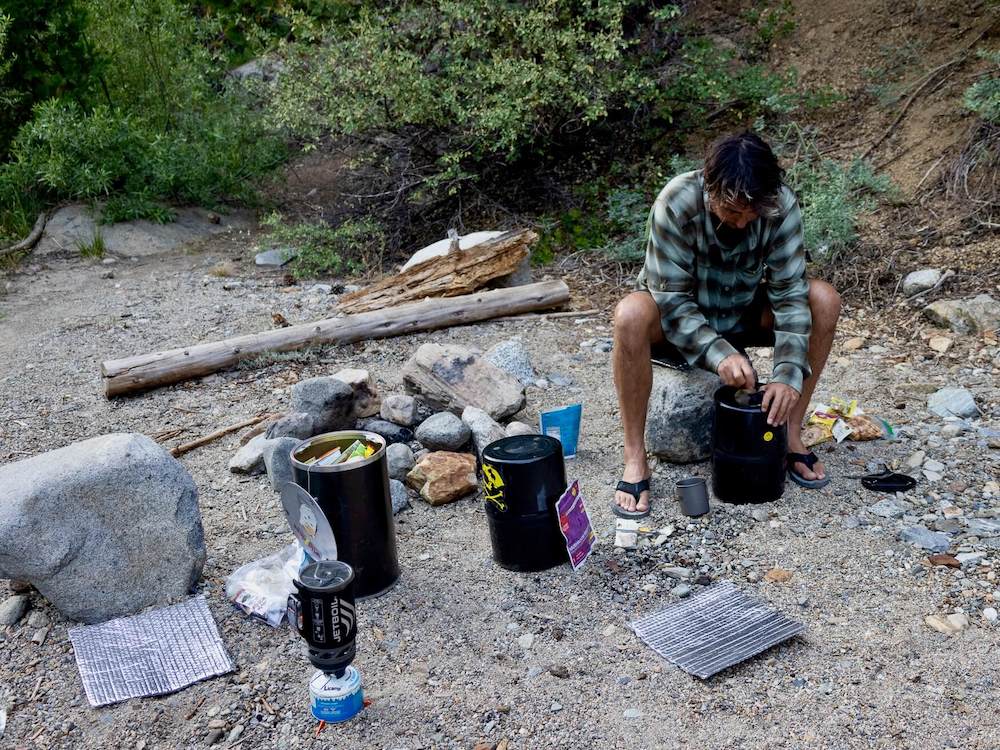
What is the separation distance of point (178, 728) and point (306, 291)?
441cm

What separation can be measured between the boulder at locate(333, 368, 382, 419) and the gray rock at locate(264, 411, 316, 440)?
0.32m

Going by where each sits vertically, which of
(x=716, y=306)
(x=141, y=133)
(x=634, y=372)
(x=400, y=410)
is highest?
(x=141, y=133)

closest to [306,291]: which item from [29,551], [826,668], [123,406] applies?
[123,406]

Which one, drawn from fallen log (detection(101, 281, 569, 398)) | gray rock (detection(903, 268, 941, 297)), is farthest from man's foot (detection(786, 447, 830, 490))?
fallen log (detection(101, 281, 569, 398))

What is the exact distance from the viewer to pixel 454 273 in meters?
5.80

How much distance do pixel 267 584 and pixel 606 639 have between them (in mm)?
1117

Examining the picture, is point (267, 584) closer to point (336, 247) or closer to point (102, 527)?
point (102, 527)

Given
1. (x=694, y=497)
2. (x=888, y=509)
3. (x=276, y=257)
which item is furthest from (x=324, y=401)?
(x=276, y=257)

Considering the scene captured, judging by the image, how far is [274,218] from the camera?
23.3 feet

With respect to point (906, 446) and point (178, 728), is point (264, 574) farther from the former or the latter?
point (906, 446)

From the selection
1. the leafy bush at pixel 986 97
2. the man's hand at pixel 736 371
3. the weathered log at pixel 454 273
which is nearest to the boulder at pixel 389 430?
the man's hand at pixel 736 371

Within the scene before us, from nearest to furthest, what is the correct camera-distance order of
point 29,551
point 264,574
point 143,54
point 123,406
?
point 29,551
point 264,574
point 123,406
point 143,54

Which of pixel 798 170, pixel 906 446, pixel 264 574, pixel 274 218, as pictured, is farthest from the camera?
pixel 274 218

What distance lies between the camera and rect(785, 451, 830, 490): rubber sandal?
3523mm
